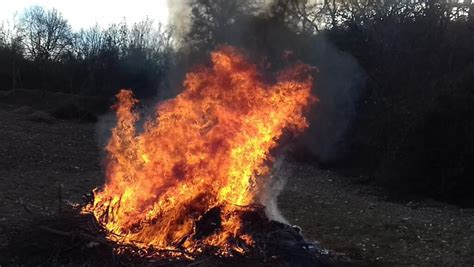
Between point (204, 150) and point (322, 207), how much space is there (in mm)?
4703

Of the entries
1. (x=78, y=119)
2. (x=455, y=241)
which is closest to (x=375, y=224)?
(x=455, y=241)

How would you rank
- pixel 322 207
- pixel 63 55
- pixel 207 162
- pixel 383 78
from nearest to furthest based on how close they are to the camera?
pixel 207 162
pixel 322 207
pixel 383 78
pixel 63 55

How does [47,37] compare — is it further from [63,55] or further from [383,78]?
[383,78]

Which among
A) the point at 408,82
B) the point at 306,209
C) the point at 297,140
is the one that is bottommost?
the point at 306,209

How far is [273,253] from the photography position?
6.14 metres

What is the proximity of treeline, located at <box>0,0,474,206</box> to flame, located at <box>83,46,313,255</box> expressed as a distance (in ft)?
6.15

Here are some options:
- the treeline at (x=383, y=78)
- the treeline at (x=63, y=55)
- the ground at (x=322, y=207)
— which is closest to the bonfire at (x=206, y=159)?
the ground at (x=322, y=207)

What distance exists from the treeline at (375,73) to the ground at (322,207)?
77cm

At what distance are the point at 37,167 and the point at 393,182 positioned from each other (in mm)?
8872

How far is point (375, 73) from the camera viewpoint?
15.0 metres

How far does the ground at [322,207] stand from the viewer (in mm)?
7533

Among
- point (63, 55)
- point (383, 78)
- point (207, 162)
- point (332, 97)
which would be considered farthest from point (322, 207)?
point (63, 55)

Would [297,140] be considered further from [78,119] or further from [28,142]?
[78,119]

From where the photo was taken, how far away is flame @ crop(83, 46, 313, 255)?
22.3 ft
